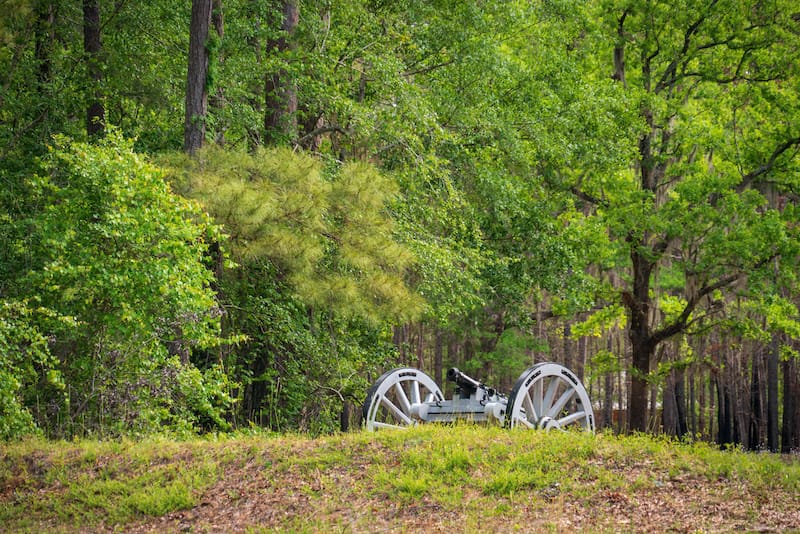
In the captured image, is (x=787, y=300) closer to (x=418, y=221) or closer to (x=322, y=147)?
(x=418, y=221)

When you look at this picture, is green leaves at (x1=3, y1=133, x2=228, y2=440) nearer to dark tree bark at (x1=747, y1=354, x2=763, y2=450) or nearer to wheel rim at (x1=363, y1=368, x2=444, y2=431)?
wheel rim at (x1=363, y1=368, x2=444, y2=431)

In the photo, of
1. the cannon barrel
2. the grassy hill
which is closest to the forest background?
the grassy hill

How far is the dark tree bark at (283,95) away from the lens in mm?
15375

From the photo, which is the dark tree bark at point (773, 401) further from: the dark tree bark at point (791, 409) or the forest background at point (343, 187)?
the dark tree bark at point (791, 409)

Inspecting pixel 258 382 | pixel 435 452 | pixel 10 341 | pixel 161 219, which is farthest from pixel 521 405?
pixel 258 382

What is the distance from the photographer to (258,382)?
51.1 ft

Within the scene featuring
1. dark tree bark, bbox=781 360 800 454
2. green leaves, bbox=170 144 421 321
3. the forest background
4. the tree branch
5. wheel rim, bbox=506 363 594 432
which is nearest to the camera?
wheel rim, bbox=506 363 594 432

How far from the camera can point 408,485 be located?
7.50 meters

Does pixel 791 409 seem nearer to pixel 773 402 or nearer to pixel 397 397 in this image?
pixel 773 402

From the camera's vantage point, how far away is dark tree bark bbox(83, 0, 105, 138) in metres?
16.3

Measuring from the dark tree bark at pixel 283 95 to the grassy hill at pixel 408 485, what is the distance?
784cm

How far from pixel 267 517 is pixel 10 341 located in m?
4.59

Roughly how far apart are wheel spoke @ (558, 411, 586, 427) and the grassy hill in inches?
29.5

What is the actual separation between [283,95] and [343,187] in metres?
3.16
